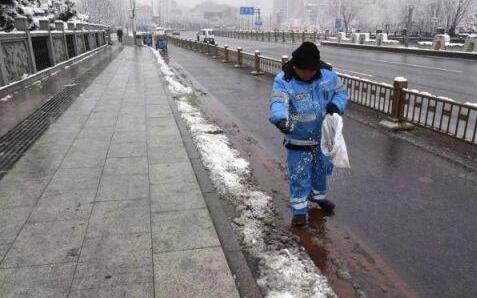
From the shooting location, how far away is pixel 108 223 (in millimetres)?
4148

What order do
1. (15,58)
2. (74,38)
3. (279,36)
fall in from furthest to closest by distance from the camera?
(279,36), (74,38), (15,58)

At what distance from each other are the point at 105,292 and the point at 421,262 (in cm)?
287

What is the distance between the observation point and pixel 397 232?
4254 mm

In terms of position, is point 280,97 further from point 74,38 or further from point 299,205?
point 74,38

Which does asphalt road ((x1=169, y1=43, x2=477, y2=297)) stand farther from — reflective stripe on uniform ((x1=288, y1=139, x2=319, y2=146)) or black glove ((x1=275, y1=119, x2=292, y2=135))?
black glove ((x1=275, y1=119, x2=292, y2=135))

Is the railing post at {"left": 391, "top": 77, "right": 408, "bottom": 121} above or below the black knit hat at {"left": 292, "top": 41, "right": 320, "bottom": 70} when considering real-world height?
below

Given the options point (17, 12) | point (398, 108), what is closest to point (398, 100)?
point (398, 108)

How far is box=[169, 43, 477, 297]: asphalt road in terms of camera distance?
3607mm

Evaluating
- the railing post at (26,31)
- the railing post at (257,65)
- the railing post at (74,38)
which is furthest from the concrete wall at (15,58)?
the railing post at (74,38)

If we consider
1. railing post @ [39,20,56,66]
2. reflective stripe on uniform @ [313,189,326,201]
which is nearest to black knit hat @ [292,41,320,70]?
reflective stripe on uniform @ [313,189,326,201]

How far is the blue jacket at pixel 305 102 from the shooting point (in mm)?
3840

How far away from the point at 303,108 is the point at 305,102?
6cm

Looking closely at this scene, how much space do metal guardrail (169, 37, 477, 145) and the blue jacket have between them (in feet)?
13.5

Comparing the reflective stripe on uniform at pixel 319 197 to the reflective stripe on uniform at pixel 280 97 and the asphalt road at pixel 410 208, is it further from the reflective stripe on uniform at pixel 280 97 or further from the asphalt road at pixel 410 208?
the reflective stripe on uniform at pixel 280 97
